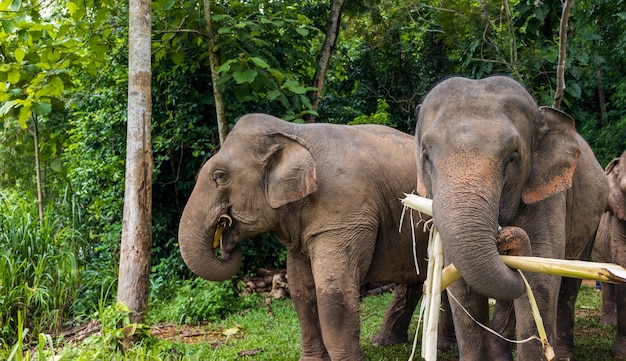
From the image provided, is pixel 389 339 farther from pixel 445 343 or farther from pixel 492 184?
pixel 492 184

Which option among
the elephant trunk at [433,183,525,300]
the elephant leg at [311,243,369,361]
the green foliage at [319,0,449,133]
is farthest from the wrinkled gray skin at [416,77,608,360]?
the green foliage at [319,0,449,133]

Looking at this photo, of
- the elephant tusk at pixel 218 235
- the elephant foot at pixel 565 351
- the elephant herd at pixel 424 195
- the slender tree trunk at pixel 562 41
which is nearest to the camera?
the elephant herd at pixel 424 195

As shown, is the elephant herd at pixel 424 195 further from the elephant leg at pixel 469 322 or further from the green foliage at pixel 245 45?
the green foliage at pixel 245 45

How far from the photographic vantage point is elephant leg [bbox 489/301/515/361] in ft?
16.6

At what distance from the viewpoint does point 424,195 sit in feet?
15.7

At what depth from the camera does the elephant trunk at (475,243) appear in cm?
386

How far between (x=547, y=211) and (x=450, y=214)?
1.20 meters

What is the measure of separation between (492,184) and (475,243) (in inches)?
16.6

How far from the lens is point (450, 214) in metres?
3.96

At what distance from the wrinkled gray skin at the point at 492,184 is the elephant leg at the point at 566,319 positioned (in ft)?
4.23

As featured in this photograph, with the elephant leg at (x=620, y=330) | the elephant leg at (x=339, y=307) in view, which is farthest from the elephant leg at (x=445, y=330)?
the elephant leg at (x=339, y=307)

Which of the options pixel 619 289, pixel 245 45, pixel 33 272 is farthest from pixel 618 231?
pixel 33 272

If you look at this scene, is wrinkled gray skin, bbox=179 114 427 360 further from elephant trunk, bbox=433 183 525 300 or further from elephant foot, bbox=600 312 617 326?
elephant foot, bbox=600 312 617 326

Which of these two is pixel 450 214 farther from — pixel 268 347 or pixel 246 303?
pixel 246 303
